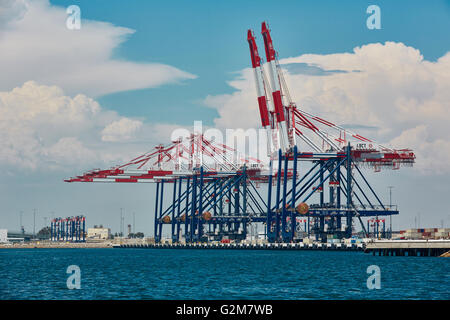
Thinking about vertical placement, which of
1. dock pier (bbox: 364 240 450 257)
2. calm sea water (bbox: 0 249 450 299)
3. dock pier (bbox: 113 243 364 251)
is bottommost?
dock pier (bbox: 113 243 364 251)

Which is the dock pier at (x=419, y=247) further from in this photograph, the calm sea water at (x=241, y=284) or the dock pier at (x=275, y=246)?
the calm sea water at (x=241, y=284)

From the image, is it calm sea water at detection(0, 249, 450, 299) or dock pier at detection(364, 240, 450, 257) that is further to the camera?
dock pier at detection(364, 240, 450, 257)

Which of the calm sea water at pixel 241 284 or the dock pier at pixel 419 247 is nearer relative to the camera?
the calm sea water at pixel 241 284

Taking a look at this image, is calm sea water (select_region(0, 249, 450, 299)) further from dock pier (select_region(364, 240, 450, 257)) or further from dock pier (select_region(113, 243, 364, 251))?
Answer: dock pier (select_region(113, 243, 364, 251))

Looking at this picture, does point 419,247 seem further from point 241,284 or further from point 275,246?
point 241,284

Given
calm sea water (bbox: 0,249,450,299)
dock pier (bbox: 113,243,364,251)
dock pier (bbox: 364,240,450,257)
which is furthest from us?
dock pier (bbox: 113,243,364,251)

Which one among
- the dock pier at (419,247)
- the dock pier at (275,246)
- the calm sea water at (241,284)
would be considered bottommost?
the dock pier at (275,246)

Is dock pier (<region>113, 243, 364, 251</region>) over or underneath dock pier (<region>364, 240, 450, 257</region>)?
underneath

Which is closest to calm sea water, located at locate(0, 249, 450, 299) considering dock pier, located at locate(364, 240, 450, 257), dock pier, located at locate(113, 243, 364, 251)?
dock pier, located at locate(364, 240, 450, 257)

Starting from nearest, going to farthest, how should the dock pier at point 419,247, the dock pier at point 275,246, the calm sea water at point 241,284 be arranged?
1. the calm sea water at point 241,284
2. the dock pier at point 419,247
3. the dock pier at point 275,246

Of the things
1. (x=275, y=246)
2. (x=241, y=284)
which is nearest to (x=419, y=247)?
(x=275, y=246)

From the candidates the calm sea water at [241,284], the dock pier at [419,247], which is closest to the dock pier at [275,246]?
the dock pier at [419,247]
